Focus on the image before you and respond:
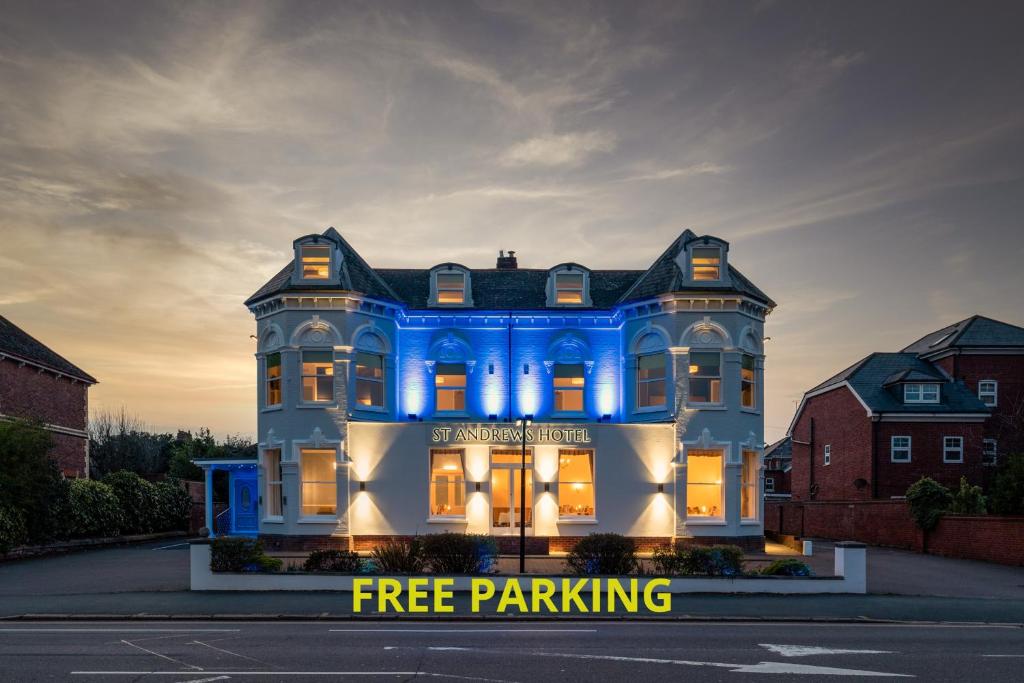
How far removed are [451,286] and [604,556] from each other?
44.9 feet

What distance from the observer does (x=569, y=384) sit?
29.7 meters

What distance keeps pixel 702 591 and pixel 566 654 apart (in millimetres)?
7630

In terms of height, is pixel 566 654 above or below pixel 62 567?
above

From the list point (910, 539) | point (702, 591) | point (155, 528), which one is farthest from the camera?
A: point (155, 528)

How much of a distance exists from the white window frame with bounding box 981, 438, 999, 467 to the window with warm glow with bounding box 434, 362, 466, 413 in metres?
27.5

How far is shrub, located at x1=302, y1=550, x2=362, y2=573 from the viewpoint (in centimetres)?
1980

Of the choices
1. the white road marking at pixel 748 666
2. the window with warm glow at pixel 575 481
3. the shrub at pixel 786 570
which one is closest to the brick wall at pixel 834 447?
the window with warm glow at pixel 575 481

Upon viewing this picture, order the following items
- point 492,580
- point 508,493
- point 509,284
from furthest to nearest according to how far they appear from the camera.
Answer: point 509,284
point 508,493
point 492,580

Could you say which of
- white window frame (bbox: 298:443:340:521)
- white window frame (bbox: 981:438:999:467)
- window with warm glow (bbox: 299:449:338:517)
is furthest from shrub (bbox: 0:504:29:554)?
white window frame (bbox: 981:438:999:467)

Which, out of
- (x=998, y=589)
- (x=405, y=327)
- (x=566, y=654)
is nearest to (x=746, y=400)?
(x=998, y=589)

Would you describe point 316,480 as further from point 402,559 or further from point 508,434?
point 402,559

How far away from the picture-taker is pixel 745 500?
91.8 ft

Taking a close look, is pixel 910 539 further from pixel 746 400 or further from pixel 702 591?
pixel 702 591

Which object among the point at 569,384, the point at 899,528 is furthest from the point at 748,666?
the point at 899,528
